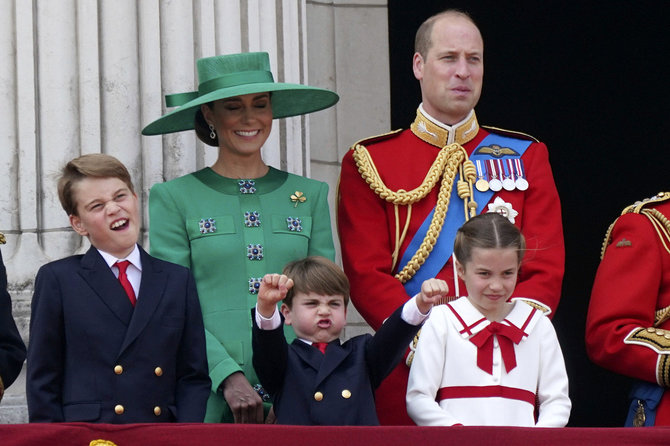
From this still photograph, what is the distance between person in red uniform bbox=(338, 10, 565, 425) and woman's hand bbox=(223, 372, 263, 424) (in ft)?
1.52

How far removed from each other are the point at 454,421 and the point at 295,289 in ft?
1.89

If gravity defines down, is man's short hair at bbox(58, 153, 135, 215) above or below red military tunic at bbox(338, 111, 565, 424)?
above

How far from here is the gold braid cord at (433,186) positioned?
16.0 ft

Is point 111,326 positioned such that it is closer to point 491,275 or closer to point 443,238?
point 491,275

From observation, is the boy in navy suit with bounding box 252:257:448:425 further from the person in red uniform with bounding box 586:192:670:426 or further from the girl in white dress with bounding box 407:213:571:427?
the person in red uniform with bounding box 586:192:670:426

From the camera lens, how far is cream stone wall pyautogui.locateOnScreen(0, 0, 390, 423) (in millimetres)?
5285

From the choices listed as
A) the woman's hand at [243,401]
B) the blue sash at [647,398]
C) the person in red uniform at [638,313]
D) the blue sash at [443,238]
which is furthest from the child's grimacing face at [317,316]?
the blue sash at [647,398]

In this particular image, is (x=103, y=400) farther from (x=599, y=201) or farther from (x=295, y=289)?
(x=599, y=201)

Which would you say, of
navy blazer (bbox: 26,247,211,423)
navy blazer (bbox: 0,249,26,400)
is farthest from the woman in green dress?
navy blazer (bbox: 0,249,26,400)

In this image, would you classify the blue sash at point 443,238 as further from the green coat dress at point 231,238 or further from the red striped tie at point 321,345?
the red striped tie at point 321,345

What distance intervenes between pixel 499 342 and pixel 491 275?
0.18 metres

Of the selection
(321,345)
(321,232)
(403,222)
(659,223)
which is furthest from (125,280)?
(659,223)

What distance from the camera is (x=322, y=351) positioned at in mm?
4414

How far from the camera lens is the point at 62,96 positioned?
5.36 m
